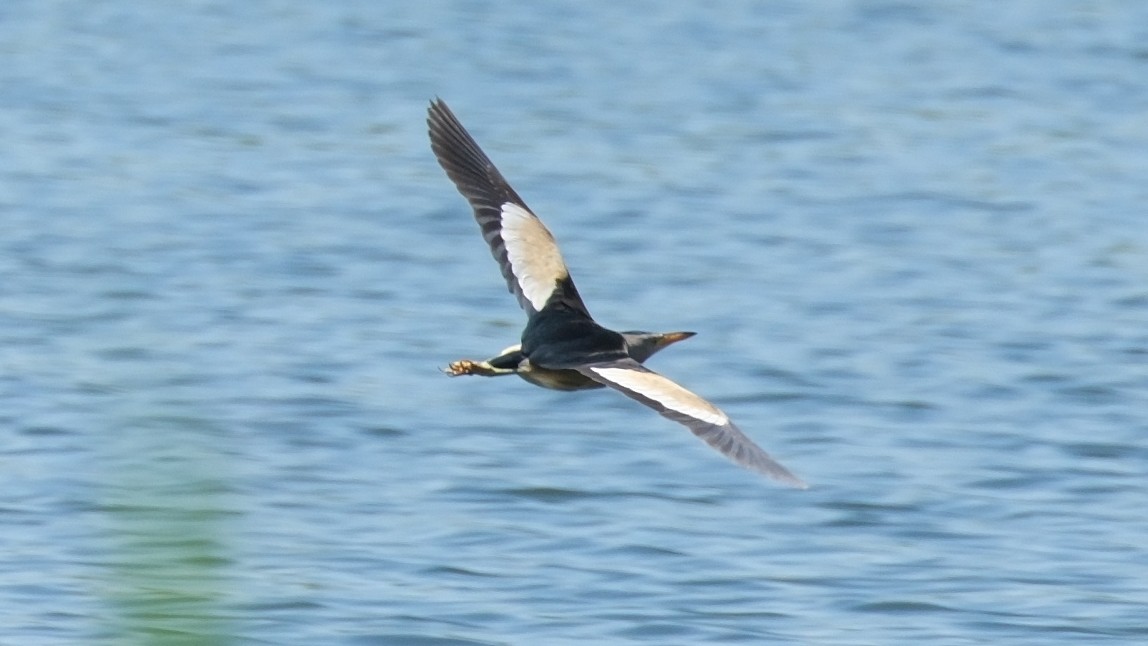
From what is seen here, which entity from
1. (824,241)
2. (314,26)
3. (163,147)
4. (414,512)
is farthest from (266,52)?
(414,512)

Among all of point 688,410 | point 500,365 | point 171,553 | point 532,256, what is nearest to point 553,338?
point 500,365

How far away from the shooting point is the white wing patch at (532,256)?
6.22m

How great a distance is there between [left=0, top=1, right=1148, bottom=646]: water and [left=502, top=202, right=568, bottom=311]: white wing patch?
41.3 inches

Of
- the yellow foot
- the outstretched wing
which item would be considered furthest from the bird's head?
the yellow foot

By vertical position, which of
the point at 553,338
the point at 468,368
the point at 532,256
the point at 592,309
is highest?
the point at 532,256

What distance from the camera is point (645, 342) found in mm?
6148

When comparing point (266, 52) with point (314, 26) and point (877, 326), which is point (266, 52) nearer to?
point (314, 26)

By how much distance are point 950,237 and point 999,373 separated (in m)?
2.73

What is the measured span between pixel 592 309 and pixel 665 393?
504cm

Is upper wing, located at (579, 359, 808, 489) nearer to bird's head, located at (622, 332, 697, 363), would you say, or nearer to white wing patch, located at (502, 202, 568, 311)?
bird's head, located at (622, 332, 697, 363)

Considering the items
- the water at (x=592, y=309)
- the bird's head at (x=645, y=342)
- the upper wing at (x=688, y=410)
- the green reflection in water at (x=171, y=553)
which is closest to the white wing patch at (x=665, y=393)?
the upper wing at (x=688, y=410)

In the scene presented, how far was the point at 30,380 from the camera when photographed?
9.14 metres

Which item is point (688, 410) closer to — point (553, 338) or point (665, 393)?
point (665, 393)

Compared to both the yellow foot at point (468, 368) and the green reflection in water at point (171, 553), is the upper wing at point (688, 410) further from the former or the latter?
the green reflection in water at point (171, 553)
